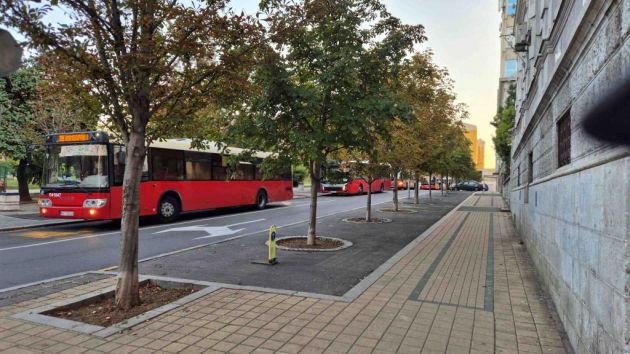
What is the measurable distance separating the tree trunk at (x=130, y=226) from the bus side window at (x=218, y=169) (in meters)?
13.3

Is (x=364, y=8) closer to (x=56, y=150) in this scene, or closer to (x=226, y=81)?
(x=226, y=81)

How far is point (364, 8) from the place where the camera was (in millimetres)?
10602

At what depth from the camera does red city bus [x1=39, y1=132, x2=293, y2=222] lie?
46.2ft

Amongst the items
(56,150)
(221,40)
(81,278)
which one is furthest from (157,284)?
(56,150)

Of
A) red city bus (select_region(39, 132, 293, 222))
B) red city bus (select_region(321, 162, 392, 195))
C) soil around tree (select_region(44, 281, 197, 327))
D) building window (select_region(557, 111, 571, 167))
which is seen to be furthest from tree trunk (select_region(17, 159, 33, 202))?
building window (select_region(557, 111, 571, 167))

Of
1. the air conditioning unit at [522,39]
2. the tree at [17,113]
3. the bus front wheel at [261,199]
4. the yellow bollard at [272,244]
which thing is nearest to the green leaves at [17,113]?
the tree at [17,113]

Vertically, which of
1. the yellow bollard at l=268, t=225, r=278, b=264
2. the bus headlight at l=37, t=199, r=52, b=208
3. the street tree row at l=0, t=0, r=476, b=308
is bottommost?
the yellow bollard at l=268, t=225, r=278, b=264

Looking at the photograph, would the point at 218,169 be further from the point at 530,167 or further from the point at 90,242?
the point at 530,167

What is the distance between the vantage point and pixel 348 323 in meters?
5.27

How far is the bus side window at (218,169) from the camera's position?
19.2 m

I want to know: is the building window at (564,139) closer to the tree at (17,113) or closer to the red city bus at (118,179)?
the red city bus at (118,179)

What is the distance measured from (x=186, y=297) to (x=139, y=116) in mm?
2418

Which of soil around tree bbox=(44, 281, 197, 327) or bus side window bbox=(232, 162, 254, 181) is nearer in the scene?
soil around tree bbox=(44, 281, 197, 327)

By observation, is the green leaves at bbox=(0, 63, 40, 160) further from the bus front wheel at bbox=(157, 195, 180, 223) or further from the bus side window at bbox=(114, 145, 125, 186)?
the bus side window at bbox=(114, 145, 125, 186)
